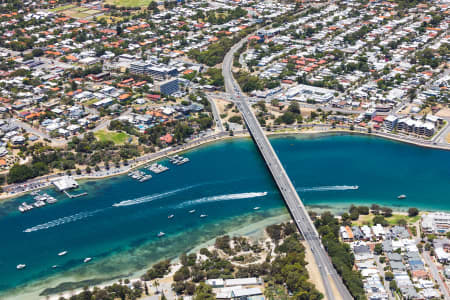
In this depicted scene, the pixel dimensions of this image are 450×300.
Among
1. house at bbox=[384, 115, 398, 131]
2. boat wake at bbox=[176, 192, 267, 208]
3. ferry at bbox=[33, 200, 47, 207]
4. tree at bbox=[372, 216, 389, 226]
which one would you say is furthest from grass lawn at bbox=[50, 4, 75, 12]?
tree at bbox=[372, 216, 389, 226]

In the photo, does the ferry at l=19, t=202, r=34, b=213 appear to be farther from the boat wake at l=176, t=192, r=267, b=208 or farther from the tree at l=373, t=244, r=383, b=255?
the tree at l=373, t=244, r=383, b=255

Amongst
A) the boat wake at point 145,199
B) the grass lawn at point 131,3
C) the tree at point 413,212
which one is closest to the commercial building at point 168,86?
the boat wake at point 145,199

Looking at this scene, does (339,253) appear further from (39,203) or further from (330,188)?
(39,203)

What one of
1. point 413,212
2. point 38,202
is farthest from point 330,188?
point 38,202

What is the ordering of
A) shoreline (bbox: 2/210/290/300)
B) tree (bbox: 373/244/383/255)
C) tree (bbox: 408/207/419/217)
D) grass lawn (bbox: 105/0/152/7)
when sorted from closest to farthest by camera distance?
shoreline (bbox: 2/210/290/300)
tree (bbox: 373/244/383/255)
tree (bbox: 408/207/419/217)
grass lawn (bbox: 105/0/152/7)

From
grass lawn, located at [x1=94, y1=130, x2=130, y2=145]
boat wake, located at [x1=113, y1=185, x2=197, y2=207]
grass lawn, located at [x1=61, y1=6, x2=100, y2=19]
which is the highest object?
grass lawn, located at [x1=61, y1=6, x2=100, y2=19]

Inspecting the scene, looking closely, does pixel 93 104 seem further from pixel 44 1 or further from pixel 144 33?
pixel 44 1

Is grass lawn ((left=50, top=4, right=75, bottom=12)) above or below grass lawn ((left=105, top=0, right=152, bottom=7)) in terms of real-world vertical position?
below

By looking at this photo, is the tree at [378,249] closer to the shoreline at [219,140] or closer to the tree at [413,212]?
the tree at [413,212]
